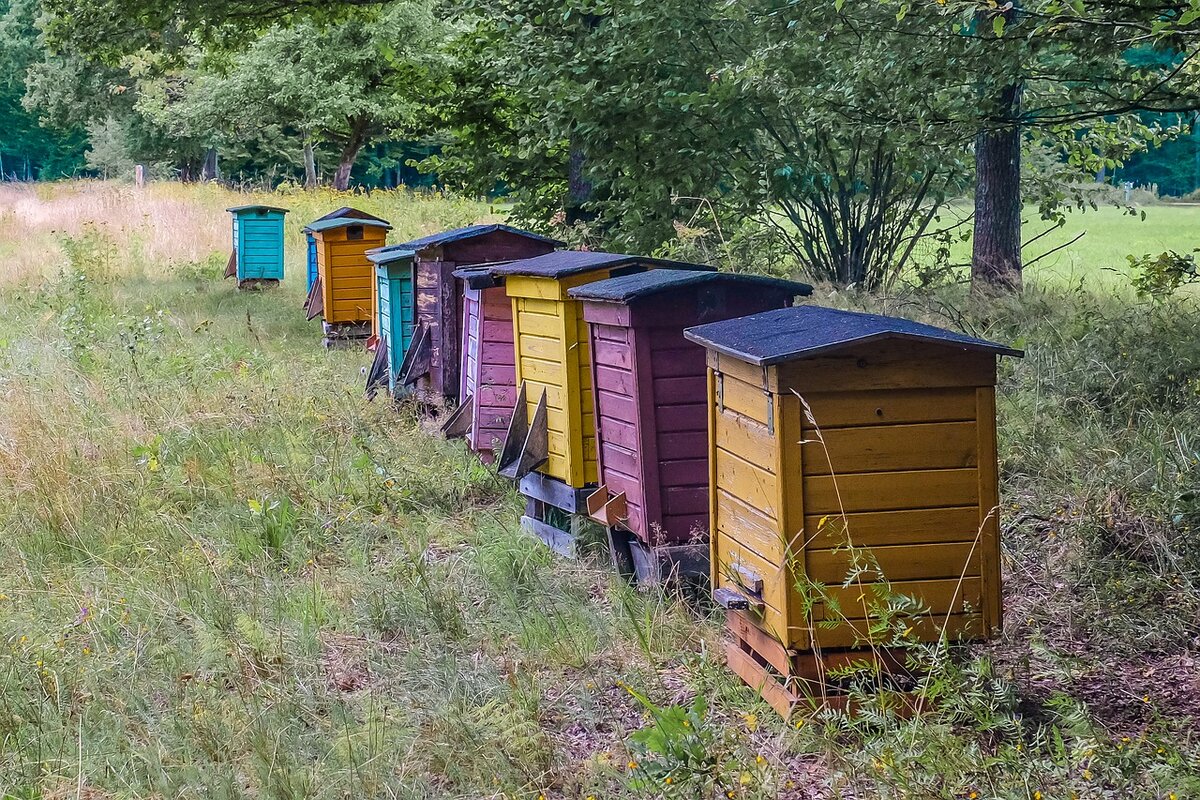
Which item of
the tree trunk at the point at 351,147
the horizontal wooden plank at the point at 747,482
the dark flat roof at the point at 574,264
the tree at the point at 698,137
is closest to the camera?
the horizontal wooden plank at the point at 747,482

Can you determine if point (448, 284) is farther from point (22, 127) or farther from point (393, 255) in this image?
point (22, 127)

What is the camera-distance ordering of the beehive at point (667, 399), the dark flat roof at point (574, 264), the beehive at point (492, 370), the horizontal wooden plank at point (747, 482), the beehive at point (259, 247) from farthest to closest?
Result: the beehive at point (259, 247), the beehive at point (492, 370), the dark flat roof at point (574, 264), the beehive at point (667, 399), the horizontal wooden plank at point (747, 482)

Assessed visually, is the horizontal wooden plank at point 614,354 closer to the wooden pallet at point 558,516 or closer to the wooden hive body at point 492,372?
the wooden pallet at point 558,516

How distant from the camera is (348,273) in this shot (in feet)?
42.9

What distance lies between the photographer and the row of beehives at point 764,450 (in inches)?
143

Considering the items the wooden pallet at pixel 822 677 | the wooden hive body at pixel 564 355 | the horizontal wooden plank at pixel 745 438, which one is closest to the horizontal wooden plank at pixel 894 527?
the horizontal wooden plank at pixel 745 438

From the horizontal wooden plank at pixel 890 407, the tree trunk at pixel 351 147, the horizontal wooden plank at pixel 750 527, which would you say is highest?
the tree trunk at pixel 351 147

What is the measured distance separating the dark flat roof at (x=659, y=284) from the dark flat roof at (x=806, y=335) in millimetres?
581

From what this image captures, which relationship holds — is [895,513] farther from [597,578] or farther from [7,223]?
[7,223]

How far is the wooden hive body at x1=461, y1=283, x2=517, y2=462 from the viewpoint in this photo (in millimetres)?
6785

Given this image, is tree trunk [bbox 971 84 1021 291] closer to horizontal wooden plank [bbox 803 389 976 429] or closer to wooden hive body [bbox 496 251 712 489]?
wooden hive body [bbox 496 251 712 489]

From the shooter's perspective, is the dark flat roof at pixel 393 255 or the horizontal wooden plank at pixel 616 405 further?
the dark flat roof at pixel 393 255

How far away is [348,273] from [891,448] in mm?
10208

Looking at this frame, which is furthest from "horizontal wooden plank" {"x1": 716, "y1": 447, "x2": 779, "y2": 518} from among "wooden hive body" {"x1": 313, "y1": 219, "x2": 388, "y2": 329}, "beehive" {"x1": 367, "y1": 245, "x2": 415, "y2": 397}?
"wooden hive body" {"x1": 313, "y1": 219, "x2": 388, "y2": 329}
